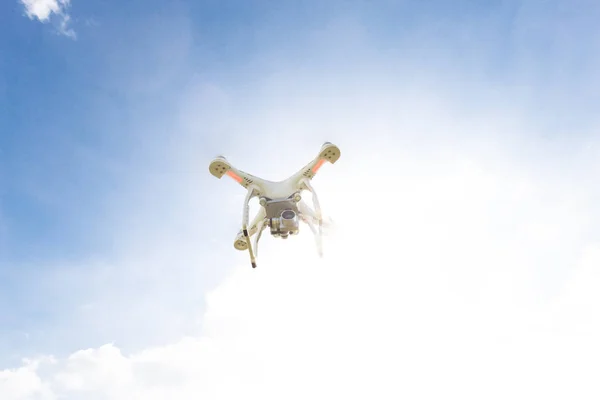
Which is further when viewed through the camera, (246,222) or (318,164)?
(318,164)

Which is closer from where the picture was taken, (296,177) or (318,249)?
(318,249)

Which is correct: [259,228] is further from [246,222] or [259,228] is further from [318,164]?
[318,164]

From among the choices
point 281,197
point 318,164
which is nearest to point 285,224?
point 281,197

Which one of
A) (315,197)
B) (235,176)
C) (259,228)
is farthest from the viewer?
(235,176)

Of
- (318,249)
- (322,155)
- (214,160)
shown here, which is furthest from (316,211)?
(214,160)

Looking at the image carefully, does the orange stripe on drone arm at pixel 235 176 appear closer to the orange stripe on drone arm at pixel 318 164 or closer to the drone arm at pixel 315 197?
the drone arm at pixel 315 197

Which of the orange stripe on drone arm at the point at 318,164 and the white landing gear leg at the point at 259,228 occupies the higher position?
the orange stripe on drone arm at the point at 318,164

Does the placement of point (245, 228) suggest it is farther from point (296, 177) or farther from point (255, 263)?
point (296, 177)

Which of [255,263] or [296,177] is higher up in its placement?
[296,177]

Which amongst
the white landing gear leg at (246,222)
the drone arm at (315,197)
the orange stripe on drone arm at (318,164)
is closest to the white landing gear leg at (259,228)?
the white landing gear leg at (246,222)
